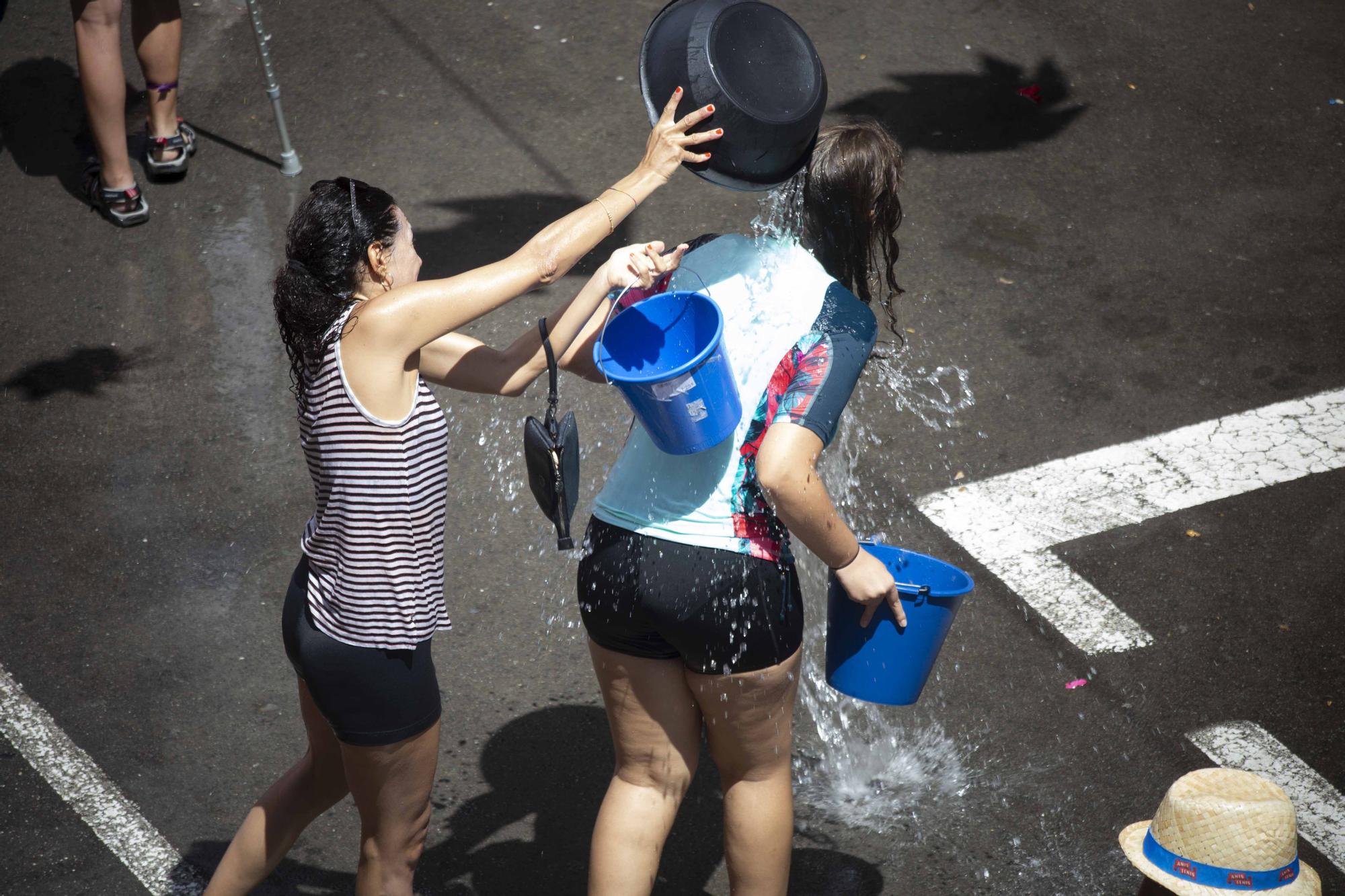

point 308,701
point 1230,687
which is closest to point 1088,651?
point 1230,687

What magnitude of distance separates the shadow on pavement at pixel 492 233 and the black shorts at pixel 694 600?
3.63 meters

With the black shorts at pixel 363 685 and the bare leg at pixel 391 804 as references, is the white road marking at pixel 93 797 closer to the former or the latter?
the bare leg at pixel 391 804

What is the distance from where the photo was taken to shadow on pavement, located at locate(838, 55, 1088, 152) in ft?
24.8

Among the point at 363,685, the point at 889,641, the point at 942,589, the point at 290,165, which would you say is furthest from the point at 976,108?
the point at 363,685

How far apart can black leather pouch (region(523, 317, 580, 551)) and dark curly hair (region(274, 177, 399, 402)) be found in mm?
513

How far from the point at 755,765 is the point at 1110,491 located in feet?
9.16

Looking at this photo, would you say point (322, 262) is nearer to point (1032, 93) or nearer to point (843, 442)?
point (843, 442)

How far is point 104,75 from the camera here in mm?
6379

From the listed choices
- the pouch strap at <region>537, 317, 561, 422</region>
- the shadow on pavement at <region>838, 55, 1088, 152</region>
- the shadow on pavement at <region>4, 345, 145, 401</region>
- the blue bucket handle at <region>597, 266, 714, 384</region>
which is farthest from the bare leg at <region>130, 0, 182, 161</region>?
the blue bucket handle at <region>597, 266, 714, 384</region>

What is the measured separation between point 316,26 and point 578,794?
20.1ft

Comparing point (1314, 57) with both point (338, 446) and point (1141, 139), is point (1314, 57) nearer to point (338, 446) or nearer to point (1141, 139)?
point (1141, 139)

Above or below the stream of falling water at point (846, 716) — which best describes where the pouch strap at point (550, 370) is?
above

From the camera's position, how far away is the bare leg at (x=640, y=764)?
303 cm

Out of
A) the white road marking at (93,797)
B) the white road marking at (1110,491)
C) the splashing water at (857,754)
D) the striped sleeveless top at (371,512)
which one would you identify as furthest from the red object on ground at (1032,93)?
the white road marking at (93,797)
